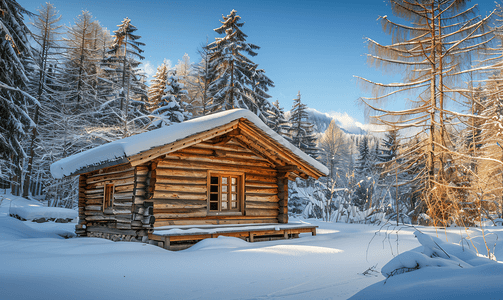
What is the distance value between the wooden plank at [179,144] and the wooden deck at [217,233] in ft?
6.35

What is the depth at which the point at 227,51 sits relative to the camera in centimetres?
2348

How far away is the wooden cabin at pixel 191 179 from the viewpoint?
852cm

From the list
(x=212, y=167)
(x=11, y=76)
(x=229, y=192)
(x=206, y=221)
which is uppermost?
(x=11, y=76)

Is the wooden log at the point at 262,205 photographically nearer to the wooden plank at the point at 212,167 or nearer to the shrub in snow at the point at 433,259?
the wooden plank at the point at 212,167

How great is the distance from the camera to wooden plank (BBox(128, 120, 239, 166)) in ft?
25.9

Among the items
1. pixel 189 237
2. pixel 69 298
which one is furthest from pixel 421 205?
pixel 69 298

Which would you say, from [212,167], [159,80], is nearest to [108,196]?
[212,167]

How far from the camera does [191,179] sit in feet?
32.0

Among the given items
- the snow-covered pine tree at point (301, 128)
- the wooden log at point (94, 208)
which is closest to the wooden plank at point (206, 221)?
the wooden log at point (94, 208)

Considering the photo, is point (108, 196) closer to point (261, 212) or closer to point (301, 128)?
point (261, 212)

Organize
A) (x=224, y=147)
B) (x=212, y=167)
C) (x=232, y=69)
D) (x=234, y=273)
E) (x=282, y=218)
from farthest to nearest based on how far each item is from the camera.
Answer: (x=232, y=69) < (x=282, y=218) < (x=224, y=147) < (x=212, y=167) < (x=234, y=273)

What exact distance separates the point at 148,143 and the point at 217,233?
3140mm

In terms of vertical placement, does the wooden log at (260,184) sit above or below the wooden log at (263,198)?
above

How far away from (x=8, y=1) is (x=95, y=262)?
1709 cm
